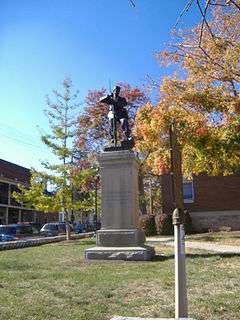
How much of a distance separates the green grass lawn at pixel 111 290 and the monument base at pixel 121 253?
2.90ft

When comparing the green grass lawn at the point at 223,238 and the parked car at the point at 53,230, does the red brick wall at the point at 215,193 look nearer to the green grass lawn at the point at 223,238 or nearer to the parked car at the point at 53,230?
the green grass lawn at the point at 223,238

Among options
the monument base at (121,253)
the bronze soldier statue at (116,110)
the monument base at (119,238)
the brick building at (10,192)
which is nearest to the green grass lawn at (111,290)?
the monument base at (121,253)

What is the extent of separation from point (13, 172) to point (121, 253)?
72.4 metres

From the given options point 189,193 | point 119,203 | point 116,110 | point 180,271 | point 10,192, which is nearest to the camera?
point 180,271

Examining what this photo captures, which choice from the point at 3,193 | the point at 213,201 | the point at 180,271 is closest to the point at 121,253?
the point at 180,271

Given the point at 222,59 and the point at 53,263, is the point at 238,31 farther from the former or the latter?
the point at 53,263

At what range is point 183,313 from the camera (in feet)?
19.7

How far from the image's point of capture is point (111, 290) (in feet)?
28.9

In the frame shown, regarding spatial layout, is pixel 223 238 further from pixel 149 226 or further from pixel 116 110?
pixel 116 110

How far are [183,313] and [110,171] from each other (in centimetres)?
933

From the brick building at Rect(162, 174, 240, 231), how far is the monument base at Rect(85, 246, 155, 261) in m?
20.2

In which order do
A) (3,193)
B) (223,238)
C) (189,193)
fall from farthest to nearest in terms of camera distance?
(3,193)
(189,193)
(223,238)

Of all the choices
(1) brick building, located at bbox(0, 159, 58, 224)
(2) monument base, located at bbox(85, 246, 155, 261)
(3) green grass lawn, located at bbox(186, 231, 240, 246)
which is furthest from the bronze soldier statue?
(1) brick building, located at bbox(0, 159, 58, 224)

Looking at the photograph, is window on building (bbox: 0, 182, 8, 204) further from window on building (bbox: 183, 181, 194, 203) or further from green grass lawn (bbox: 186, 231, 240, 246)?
green grass lawn (bbox: 186, 231, 240, 246)
